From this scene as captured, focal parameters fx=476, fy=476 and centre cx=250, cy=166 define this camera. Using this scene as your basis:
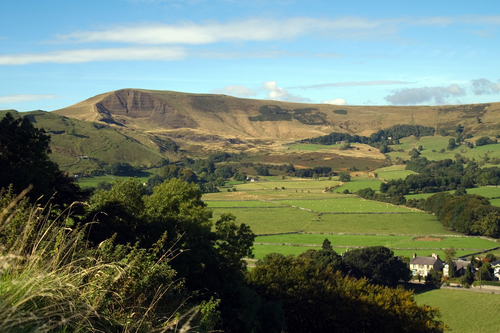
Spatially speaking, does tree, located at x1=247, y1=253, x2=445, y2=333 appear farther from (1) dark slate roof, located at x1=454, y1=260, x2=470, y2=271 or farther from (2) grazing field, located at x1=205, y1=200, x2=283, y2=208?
(2) grazing field, located at x1=205, y1=200, x2=283, y2=208

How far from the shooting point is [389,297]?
1328 inches

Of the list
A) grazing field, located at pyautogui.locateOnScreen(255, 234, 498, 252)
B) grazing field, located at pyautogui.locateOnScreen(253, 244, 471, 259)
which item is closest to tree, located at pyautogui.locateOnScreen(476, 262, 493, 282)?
grazing field, located at pyautogui.locateOnScreen(253, 244, 471, 259)

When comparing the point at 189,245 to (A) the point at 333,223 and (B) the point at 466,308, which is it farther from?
(A) the point at 333,223

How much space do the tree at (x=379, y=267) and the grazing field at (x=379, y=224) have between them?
19.9 m

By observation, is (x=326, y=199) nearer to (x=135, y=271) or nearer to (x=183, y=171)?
(x=183, y=171)

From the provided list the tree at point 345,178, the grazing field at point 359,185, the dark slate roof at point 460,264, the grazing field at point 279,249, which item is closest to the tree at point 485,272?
the dark slate roof at point 460,264

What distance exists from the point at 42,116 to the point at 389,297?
18896 centimetres

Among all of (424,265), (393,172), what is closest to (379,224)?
(424,265)

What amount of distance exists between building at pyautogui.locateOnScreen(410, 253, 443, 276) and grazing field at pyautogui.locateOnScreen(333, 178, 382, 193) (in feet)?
201

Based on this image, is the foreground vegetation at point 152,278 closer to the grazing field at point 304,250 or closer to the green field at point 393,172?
the grazing field at point 304,250

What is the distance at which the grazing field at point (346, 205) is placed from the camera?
96625 millimetres

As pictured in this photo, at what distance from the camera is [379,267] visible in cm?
5653

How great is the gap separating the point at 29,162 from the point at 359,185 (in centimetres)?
11460

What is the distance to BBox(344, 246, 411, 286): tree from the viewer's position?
56.8m
